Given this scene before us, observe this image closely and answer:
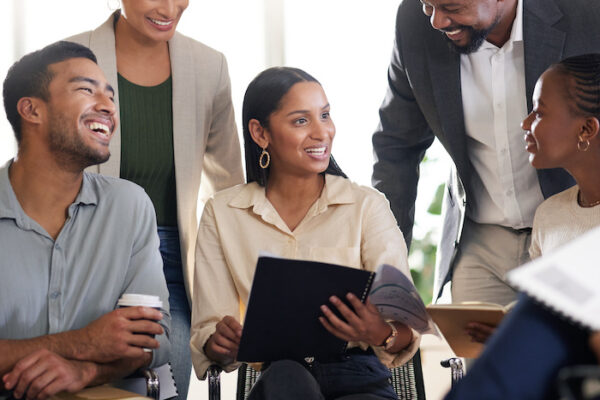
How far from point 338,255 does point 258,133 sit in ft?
1.70

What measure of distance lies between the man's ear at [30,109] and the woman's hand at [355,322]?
1.02 metres

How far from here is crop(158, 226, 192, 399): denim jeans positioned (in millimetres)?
2707

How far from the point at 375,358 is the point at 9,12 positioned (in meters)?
3.40

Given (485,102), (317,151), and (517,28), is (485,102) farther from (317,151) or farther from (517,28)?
(317,151)

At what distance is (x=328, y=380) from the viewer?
7.15 ft

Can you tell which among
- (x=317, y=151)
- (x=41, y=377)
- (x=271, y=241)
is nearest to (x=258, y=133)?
(x=317, y=151)

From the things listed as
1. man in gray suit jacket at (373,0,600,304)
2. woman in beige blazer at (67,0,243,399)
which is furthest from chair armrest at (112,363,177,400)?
man in gray suit jacket at (373,0,600,304)

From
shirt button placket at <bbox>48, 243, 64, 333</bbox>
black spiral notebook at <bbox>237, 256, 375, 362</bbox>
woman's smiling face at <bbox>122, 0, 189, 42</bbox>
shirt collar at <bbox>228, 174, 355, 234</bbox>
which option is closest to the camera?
black spiral notebook at <bbox>237, 256, 375, 362</bbox>

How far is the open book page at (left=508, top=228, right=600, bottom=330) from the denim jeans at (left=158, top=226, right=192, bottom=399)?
5.96ft

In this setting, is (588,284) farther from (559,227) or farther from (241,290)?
(241,290)

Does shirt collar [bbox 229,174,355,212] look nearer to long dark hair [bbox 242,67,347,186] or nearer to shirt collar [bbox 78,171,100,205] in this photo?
long dark hair [bbox 242,67,347,186]

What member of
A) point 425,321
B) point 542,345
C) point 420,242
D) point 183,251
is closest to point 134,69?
point 183,251

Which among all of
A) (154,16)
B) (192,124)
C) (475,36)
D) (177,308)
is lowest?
(177,308)

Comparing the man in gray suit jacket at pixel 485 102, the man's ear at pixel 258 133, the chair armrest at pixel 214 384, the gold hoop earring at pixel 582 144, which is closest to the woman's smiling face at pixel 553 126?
the gold hoop earring at pixel 582 144
